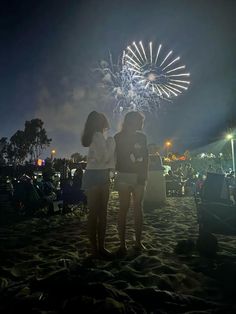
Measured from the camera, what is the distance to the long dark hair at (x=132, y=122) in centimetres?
468

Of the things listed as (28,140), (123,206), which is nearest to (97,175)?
(123,206)

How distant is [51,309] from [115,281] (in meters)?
0.91

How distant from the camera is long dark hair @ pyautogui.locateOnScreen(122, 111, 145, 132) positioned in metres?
4.68

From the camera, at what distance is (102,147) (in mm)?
4258

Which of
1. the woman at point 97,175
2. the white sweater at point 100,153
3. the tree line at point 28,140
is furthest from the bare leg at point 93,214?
the tree line at point 28,140

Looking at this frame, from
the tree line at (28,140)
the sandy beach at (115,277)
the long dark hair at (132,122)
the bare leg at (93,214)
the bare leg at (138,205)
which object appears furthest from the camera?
the tree line at (28,140)

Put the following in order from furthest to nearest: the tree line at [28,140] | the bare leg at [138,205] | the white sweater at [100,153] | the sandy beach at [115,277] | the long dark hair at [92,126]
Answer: the tree line at [28,140] < the bare leg at [138,205] < the long dark hair at [92,126] < the white sweater at [100,153] < the sandy beach at [115,277]

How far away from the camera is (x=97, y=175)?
411 cm

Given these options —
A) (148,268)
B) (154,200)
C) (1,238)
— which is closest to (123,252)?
(148,268)

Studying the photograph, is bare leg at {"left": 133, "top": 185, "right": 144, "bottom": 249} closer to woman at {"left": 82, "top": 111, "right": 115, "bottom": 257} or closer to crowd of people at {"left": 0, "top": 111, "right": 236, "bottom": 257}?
crowd of people at {"left": 0, "top": 111, "right": 236, "bottom": 257}

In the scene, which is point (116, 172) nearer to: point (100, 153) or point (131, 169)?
point (131, 169)

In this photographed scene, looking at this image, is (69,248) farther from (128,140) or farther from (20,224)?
(20,224)

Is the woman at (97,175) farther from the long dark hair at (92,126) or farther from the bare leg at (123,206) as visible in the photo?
the bare leg at (123,206)

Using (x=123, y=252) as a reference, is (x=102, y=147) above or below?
above
